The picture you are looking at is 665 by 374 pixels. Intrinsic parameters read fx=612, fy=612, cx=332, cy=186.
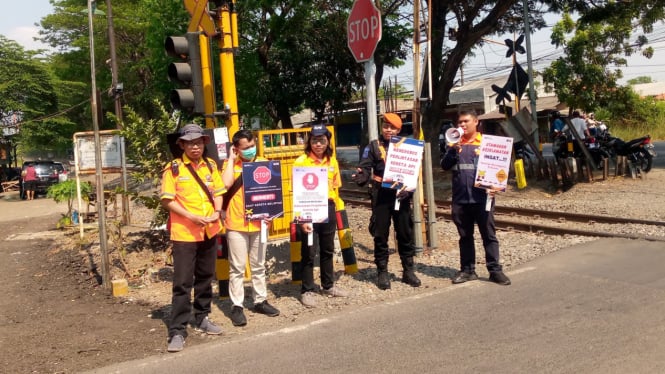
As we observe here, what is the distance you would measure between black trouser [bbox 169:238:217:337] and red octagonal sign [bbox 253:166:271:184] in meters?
0.71

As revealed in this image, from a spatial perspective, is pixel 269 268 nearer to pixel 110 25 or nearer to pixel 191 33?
pixel 191 33

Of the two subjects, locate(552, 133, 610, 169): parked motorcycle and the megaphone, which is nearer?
the megaphone

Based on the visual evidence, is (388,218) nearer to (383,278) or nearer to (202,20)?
(383,278)

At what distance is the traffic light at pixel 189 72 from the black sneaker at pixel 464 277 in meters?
3.31

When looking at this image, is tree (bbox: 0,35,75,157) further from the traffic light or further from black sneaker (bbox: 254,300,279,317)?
black sneaker (bbox: 254,300,279,317)

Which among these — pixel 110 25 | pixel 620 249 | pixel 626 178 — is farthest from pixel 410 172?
pixel 110 25

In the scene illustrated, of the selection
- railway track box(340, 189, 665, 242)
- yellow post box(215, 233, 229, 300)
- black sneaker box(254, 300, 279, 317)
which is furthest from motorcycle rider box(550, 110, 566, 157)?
black sneaker box(254, 300, 279, 317)

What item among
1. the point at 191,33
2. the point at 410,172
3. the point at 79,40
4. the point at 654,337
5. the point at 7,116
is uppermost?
the point at 79,40

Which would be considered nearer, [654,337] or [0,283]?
[654,337]

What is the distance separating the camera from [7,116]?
3266 cm

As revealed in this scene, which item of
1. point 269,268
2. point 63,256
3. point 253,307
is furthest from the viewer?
point 63,256

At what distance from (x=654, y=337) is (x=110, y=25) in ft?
69.4

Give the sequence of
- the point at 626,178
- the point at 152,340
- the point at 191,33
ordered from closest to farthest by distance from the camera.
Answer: the point at 152,340 → the point at 191,33 → the point at 626,178

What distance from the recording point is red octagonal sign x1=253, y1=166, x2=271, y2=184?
5.67m
